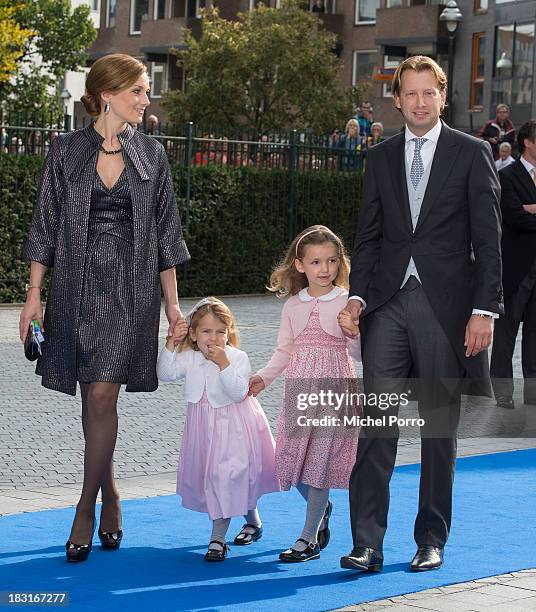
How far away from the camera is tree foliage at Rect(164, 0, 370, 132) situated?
38406 mm

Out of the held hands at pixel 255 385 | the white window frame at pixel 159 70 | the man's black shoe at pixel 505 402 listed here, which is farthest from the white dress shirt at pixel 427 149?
the white window frame at pixel 159 70

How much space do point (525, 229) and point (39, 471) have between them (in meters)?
4.35

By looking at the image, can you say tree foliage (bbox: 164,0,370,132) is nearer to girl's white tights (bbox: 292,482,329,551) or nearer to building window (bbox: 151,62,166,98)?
building window (bbox: 151,62,166,98)

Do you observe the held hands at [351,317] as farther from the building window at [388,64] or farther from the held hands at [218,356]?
the building window at [388,64]

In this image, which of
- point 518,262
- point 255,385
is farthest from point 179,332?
point 518,262

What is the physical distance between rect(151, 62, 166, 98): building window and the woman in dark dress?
2018 inches

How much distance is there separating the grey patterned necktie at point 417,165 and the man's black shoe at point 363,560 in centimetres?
147

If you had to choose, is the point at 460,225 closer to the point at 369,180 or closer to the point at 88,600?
the point at 369,180

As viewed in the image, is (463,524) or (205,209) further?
(205,209)

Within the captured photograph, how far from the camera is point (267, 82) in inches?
1534

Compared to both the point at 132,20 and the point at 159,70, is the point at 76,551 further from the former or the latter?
the point at 132,20

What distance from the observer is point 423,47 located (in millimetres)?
48219

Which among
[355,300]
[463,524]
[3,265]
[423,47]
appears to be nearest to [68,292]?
[355,300]

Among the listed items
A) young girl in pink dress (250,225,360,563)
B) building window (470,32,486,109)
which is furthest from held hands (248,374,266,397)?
building window (470,32,486,109)
